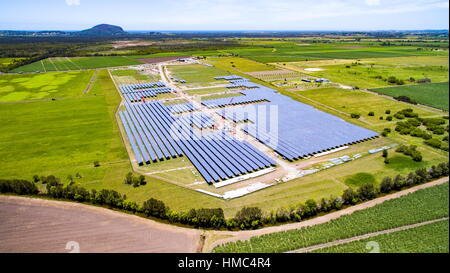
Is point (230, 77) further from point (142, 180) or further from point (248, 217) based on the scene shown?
point (248, 217)

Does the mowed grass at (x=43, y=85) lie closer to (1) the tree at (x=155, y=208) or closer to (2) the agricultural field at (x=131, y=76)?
(2) the agricultural field at (x=131, y=76)

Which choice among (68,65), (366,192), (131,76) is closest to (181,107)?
(366,192)

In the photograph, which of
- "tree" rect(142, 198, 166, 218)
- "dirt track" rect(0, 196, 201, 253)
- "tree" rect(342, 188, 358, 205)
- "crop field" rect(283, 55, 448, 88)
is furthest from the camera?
"crop field" rect(283, 55, 448, 88)

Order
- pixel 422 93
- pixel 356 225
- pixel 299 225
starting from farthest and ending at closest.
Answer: pixel 422 93 < pixel 299 225 < pixel 356 225

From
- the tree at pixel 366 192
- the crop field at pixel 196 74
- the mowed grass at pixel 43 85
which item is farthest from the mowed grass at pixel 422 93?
the mowed grass at pixel 43 85

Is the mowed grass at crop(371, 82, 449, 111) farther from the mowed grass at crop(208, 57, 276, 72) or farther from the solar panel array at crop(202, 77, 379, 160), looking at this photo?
the mowed grass at crop(208, 57, 276, 72)

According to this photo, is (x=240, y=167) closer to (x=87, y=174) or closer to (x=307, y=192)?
(x=307, y=192)

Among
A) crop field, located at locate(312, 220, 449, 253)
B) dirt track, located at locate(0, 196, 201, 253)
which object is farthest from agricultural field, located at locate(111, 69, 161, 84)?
crop field, located at locate(312, 220, 449, 253)
